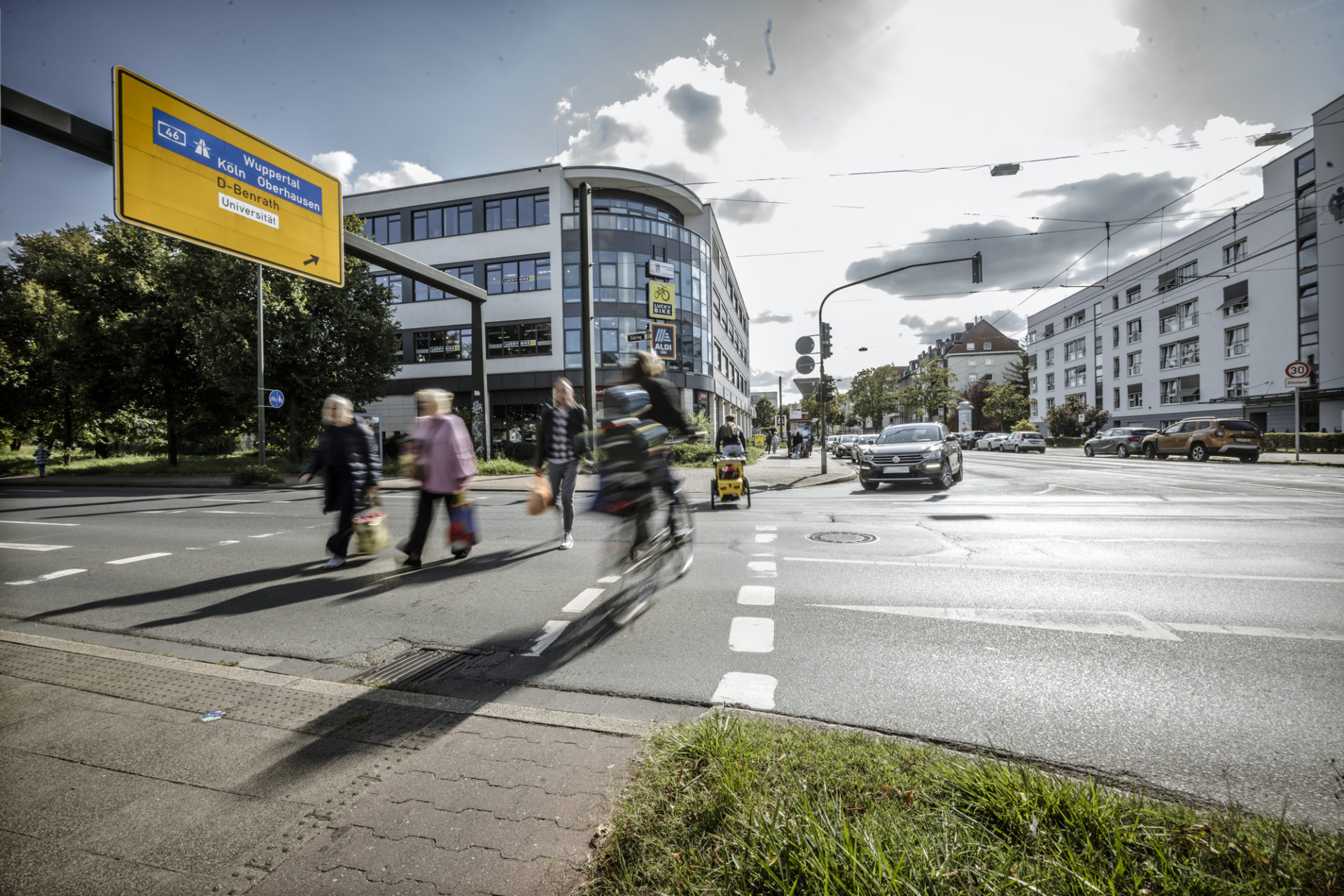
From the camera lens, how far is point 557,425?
6.70 metres

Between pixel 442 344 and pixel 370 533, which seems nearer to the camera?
pixel 370 533

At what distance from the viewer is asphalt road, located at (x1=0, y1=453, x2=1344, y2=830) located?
2.82 metres

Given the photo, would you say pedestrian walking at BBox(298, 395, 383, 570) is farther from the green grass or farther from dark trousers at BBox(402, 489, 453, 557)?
the green grass

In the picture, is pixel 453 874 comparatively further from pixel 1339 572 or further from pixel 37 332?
pixel 37 332

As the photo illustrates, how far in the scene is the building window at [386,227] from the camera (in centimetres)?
3503

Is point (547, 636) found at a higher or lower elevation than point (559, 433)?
lower

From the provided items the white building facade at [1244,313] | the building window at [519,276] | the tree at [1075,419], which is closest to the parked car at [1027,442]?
the white building facade at [1244,313]

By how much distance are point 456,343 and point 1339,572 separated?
34088 millimetres

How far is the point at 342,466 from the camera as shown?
6.59 metres

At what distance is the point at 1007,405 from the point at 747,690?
7461 cm

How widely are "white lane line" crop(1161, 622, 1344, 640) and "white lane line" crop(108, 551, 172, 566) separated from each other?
1051cm

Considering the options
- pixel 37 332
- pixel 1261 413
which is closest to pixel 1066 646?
pixel 37 332

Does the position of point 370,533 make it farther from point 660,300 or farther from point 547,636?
point 660,300

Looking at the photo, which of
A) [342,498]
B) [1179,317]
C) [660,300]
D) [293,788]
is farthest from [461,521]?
[1179,317]
